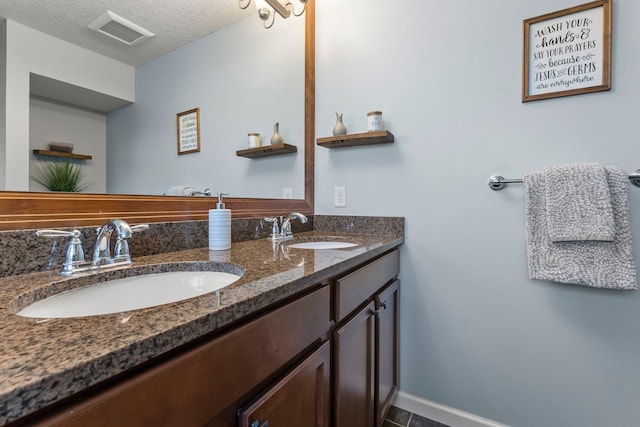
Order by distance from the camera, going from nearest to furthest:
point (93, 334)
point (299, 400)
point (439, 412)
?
1. point (93, 334)
2. point (299, 400)
3. point (439, 412)

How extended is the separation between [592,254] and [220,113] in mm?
1499

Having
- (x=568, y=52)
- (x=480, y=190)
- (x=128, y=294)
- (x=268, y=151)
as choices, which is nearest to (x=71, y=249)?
(x=128, y=294)

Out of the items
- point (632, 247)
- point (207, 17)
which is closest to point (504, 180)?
point (632, 247)

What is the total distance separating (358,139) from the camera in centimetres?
148

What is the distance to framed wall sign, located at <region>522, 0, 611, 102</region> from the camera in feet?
3.64

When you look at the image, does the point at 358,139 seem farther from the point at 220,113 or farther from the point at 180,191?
the point at 180,191

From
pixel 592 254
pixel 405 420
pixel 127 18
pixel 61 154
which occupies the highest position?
pixel 127 18

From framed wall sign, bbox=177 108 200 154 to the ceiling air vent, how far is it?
263 millimetres

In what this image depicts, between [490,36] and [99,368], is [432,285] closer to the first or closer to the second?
[490,36]

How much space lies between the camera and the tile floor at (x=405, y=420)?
1.38 m

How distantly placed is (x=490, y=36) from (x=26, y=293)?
67.4 inches

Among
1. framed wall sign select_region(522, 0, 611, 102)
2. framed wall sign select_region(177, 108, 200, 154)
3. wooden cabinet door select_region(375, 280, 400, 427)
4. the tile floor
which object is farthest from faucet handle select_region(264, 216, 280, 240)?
framed wall sign select_region(522, 0, 611, 102)

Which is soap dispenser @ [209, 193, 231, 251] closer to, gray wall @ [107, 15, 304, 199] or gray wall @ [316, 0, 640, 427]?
gray wall @ [107, 15, 304, 199]

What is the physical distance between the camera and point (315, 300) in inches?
29.8
